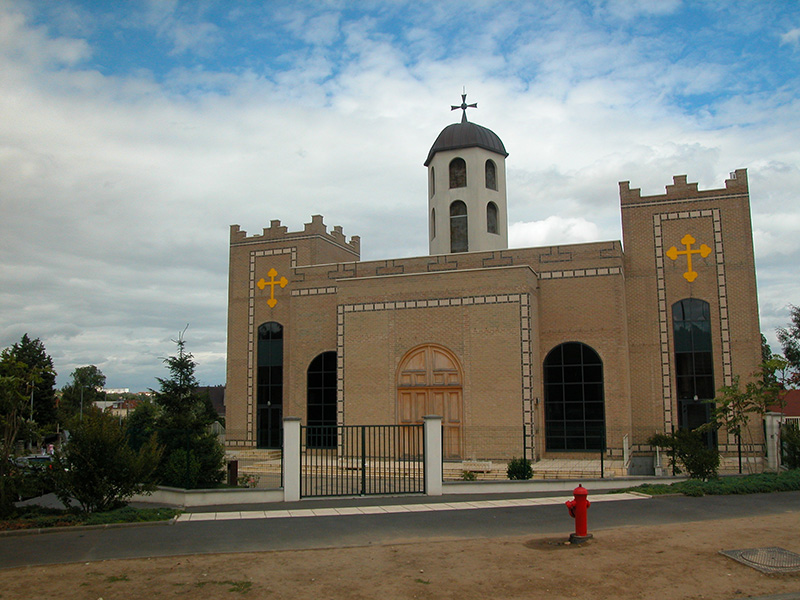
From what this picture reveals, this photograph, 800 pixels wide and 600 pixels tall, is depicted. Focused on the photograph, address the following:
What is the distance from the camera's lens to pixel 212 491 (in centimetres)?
1520

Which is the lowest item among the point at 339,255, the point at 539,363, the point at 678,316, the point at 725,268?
the point at 539,363

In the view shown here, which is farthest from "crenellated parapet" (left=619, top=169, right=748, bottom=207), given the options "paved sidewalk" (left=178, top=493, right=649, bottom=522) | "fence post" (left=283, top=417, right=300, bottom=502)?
"fence post" (left=283, top=417, right=300, bottom=502)

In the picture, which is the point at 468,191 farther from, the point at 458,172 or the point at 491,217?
the point at 491,217

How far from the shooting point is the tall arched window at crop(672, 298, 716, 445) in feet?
83.3

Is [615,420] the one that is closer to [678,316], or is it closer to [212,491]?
[678,316]

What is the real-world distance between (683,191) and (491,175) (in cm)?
764

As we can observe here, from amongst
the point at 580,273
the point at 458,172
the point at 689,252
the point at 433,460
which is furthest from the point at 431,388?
the point at 689,252

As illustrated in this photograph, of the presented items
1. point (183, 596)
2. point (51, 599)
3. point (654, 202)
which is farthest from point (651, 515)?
point (654, 202)

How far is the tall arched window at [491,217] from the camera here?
2834 cm

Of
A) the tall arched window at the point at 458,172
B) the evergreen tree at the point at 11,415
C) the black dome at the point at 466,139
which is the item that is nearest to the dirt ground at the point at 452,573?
the evergreen tree at the point at 11,415

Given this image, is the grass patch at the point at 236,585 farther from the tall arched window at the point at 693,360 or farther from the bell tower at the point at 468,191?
the tall arched window at the point at 693,360

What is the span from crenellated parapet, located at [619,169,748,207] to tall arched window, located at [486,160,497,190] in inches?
201

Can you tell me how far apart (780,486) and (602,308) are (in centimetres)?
990

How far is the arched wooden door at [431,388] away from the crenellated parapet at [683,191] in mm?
10079
